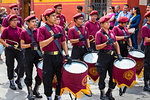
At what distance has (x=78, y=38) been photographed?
229 inches

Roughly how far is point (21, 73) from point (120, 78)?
107 inches

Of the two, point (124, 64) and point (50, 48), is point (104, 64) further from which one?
point (50, 48)

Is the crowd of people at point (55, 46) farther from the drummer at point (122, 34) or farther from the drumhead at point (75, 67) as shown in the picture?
the drumhead at point (75, 67)

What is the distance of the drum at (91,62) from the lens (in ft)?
18.2

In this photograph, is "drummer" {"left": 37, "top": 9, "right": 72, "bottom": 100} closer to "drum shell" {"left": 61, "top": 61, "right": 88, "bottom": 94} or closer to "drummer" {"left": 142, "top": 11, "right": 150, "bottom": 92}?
"drum shell" {"left": 61, "top": 61, "right": 88, "bottom": 94}

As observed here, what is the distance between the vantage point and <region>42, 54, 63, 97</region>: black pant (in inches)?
169

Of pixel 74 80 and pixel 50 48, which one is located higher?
pixel 50 48

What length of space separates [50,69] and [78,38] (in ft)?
5.77

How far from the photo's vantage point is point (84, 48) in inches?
237

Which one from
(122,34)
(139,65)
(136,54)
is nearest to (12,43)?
(122,34)

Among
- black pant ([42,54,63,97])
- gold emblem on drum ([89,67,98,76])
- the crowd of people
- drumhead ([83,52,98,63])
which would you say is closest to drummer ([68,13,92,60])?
the crowd of people

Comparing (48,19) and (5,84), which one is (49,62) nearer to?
(48,19)

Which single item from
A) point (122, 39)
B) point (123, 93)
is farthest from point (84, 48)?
point (123, 93)

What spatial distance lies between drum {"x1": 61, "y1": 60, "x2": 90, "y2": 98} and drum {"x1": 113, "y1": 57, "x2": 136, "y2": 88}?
34.4 inches
